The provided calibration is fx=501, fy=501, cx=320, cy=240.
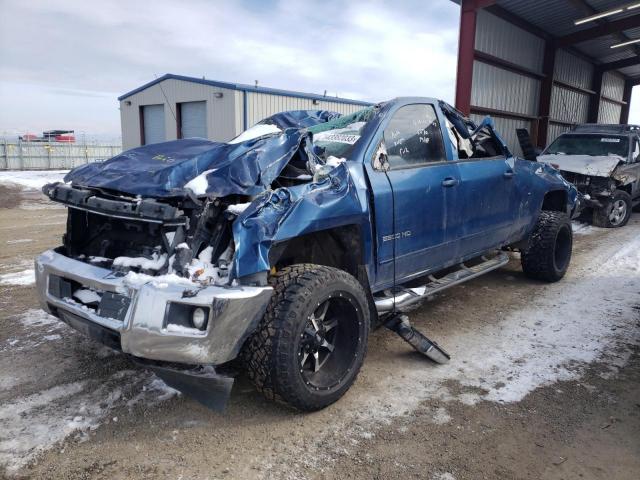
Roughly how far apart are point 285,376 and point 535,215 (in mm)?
3907

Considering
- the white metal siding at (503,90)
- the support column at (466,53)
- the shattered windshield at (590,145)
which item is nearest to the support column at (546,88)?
Answer: the white metal siding at (503,90)

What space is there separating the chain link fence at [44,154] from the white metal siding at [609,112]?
22.6 metres

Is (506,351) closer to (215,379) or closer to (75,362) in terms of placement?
(215,379)

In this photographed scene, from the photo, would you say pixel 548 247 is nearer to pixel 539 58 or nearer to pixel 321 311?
pixel 321 311

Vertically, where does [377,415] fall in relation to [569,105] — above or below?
below

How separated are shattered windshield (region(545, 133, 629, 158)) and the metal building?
30.3 ft

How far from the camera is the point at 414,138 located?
4.02m

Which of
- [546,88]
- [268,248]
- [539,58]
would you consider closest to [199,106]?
[539,58]

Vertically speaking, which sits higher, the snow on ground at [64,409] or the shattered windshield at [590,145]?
the shattered windshield at [590,145]

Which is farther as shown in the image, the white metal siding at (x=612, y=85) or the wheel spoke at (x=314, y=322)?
the white metal siding at (x=612, y=85)

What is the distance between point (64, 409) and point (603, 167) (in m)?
10.2

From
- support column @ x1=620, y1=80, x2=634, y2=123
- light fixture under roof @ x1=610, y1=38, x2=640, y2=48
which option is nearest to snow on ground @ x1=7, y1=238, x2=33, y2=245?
light fixture under roof @ x1=610, y1=38, x2=640, y2=48

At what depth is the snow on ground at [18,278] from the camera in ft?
18.2

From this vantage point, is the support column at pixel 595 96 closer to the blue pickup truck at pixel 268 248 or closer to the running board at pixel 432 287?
the running board at pixel 432 287
